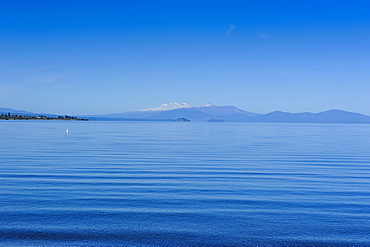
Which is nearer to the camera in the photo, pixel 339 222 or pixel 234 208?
pixel 339 222

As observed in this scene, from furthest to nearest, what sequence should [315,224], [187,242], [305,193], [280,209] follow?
[305,193] < [280,209] < [315,224] < [187,242]

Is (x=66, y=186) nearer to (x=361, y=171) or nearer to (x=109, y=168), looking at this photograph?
(x=109, y=168)

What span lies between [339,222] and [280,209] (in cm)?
225

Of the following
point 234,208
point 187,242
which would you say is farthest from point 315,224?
point 187,242

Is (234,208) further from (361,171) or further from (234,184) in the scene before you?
(361,171)

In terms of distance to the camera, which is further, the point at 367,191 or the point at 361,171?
the point at 361,171

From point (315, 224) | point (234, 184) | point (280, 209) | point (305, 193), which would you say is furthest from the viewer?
point (234, 184)

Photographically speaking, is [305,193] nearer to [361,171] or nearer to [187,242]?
[187,242]

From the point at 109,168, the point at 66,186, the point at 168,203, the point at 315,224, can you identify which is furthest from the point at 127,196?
the point at 109,168

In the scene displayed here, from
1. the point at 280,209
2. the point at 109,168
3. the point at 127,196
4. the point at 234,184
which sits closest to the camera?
the point at 280,209

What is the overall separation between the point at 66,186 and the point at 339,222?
12.1 metres

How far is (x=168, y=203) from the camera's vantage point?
14969 millimetres

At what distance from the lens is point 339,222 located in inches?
494

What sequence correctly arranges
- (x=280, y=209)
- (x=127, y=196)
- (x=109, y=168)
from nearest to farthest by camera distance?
(x=280, y=209), (x=127, y=196), (x=109, y=168)
